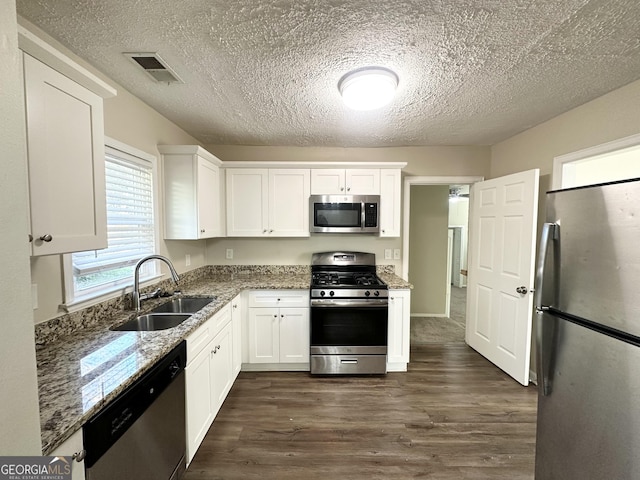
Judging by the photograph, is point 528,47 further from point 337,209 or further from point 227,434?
point 227,434

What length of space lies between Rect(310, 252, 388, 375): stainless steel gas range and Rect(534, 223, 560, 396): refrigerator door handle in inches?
51.9

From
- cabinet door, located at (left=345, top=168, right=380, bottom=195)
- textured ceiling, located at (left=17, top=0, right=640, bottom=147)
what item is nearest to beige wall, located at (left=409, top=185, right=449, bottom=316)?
cabinet door, located at (left=345, top=168, right=380, bottom=195)

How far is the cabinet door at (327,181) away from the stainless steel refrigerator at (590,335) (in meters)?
1.93

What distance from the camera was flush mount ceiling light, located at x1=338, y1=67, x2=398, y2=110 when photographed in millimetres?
1651

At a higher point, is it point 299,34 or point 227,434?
point 299,34

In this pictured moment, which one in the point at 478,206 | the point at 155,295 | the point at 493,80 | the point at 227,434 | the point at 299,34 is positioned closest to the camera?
the point at 299,34

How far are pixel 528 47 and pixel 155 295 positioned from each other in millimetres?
2981

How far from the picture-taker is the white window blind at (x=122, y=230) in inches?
66.4

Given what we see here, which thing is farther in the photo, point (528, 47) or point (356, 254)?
point (356, 254)

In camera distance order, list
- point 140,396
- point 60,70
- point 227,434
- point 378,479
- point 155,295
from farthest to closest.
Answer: point 155,295 < point 227,434 < point 378,479 < point 140,396 < point 60,70

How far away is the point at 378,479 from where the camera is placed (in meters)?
1.62

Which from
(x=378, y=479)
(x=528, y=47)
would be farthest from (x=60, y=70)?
(x=378, y=479)

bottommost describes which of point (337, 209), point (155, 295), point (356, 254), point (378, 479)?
point (378, 479)

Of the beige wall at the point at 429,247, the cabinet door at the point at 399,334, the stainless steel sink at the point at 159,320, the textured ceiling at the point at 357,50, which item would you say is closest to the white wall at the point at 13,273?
the textured ceiling at the point at 357,50
